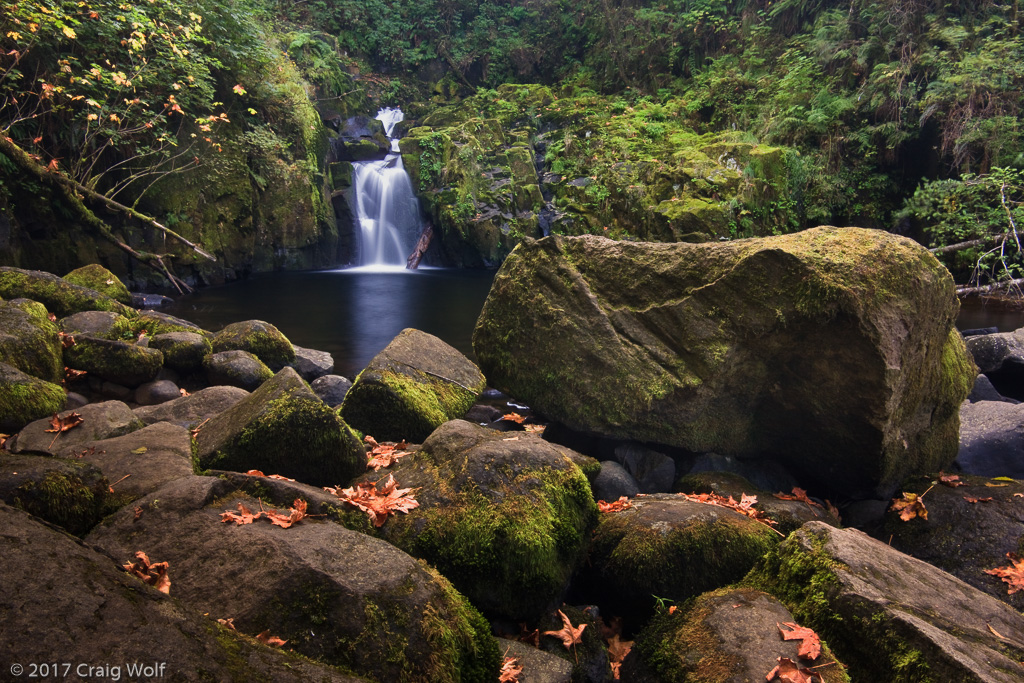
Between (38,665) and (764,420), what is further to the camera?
(764,420)

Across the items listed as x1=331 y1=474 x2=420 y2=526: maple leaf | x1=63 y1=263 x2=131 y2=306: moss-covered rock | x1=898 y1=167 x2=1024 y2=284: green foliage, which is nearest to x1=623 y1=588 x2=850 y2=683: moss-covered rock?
x1=331 y1=474 x2=420 y2=526: maple leaf

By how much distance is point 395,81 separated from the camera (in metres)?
27.3

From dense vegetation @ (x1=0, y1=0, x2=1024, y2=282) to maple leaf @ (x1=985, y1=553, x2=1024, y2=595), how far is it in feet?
25.4

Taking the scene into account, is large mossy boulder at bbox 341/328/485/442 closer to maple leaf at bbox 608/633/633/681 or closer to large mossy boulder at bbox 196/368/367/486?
large mossy boulder at bbox 196/368/367/486

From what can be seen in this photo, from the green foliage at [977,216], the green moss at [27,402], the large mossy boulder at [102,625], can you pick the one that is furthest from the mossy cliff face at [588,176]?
the large mossy boulder at [102,625]

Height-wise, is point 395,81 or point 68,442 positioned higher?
point 395,81

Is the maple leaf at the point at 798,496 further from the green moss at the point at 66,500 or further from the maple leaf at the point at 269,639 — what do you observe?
the green moss at the point at 66,500

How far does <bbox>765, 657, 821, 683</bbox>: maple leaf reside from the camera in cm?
246

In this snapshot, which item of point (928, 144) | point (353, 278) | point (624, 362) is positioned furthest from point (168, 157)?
point (928, 144)

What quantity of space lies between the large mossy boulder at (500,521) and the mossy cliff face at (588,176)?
13071 millimetres

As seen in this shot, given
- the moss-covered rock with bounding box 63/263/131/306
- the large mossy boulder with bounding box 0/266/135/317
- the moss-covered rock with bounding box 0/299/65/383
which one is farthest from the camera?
the moss-covered rock with bounding box 63/263/131/306

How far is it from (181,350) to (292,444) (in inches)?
190

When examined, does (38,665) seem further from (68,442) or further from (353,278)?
(353,278)

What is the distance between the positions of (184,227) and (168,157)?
5.93 ft
